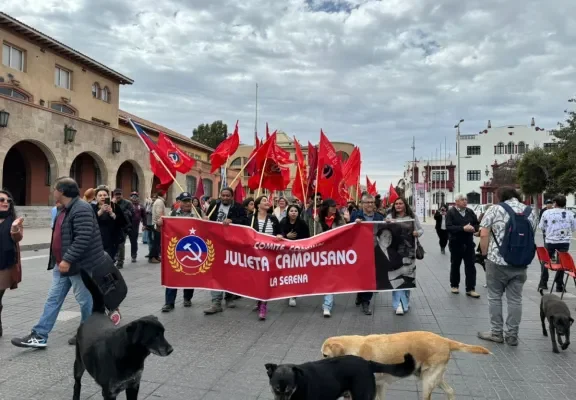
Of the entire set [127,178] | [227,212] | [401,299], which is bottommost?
[401,299]

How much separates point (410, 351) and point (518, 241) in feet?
8.50

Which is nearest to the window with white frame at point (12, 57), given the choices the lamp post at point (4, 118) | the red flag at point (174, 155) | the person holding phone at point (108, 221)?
the lamp post at point (4, 118)

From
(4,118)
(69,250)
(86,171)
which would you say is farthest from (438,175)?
(69,250)

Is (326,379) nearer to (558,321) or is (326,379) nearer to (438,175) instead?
(558,321)

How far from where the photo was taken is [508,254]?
5297mm

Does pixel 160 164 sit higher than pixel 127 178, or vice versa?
pixel 127 178

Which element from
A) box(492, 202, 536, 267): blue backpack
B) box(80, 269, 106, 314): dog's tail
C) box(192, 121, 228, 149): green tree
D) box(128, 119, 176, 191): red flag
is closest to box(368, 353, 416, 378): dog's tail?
box(80, 269, 106, 314): dog's tail

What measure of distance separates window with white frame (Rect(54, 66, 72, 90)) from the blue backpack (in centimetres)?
3303

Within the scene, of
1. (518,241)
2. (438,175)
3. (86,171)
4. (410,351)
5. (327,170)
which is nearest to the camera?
(410,351)

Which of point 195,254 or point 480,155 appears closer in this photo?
point 195,254

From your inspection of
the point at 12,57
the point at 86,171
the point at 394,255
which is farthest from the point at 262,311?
the point at 12,57

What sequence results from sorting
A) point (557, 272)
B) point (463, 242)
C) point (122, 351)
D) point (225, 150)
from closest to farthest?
point (122, 351) → point (463, 242) → point (557, 272) → point (225, 150)

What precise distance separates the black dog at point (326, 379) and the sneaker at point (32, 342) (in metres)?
3.42

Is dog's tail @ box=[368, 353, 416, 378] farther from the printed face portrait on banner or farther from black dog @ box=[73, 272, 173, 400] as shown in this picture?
the printed face portrait on banner
